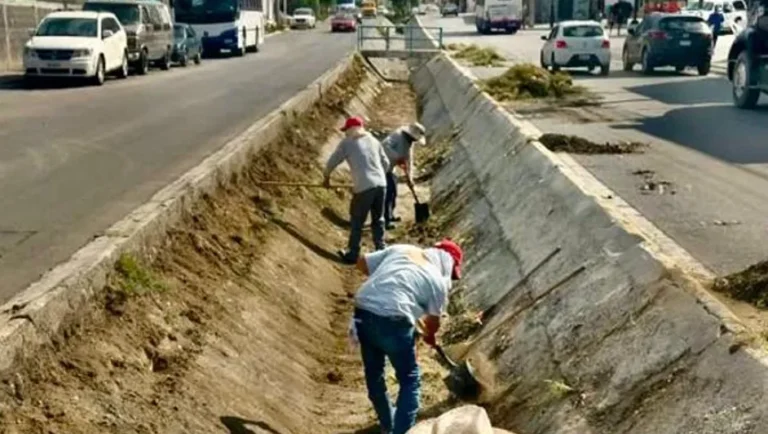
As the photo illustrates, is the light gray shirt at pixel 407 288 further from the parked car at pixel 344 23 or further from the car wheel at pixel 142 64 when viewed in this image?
the parked car at pixel 344 23

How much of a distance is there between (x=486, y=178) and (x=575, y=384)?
9.10 m

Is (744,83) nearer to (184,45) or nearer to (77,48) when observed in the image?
(77,48)

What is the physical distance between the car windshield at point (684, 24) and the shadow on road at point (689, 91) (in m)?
1.67

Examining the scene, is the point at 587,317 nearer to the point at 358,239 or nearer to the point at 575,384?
the point at 575,384

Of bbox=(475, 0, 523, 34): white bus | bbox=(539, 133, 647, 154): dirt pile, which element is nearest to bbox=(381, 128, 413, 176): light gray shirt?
bbox=(539, 133, 647, 154): dirt pile

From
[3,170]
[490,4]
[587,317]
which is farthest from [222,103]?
[490,4]

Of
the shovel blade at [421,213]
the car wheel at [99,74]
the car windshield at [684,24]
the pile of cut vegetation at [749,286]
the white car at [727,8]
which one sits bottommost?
the shovel blade at [421,213]

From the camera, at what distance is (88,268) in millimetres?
7805

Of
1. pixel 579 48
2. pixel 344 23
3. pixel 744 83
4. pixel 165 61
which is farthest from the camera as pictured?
pixel 344 23

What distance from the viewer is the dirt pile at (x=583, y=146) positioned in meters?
16.8

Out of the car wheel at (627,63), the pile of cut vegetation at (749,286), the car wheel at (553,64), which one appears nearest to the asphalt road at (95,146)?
the pile of cut vegetation at (749,286)

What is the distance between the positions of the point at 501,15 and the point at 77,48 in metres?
46.8

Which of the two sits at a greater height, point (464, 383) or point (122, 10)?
point (122, 10)

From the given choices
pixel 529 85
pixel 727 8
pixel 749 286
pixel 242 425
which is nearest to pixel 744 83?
pixel 529 85
